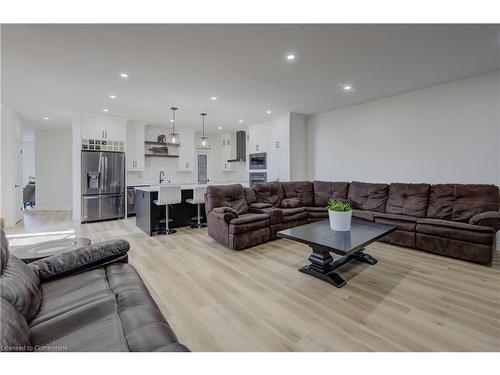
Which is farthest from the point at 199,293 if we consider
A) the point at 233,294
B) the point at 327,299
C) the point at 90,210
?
the point at 90,210

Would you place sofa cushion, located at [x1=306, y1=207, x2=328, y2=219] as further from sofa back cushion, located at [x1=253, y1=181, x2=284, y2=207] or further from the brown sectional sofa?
sofa back cushion, located at [x1=253, y1=181, x2=284, y2=207]

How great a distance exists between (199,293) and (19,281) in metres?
1.44

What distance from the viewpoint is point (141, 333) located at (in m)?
1.07

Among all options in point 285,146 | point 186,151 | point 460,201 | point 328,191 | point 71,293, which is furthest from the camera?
point 186,151

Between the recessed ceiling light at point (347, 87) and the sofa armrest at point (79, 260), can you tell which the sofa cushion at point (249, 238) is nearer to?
the sofa armrest at point (79, 260)

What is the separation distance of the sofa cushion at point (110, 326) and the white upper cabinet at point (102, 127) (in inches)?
214

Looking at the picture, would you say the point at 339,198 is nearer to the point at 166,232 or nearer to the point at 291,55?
the point at 291,55

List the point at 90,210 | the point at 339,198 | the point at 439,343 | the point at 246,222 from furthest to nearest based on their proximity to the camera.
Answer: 1. the point at 90,210
2. the point at 339,198
3. the point at 246,222
4. the point at 439,343

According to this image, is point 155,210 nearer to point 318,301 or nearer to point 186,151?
point 186,151

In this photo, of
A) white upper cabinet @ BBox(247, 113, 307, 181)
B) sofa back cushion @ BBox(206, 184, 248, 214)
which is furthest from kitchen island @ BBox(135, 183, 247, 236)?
white upper cabinet @ BBox(247, 113, 307, 181)

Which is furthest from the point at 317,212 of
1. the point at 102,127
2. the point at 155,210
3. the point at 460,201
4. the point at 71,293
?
the point at 102,127

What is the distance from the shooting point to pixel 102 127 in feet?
19.4

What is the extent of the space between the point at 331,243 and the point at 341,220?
0.60 metres
